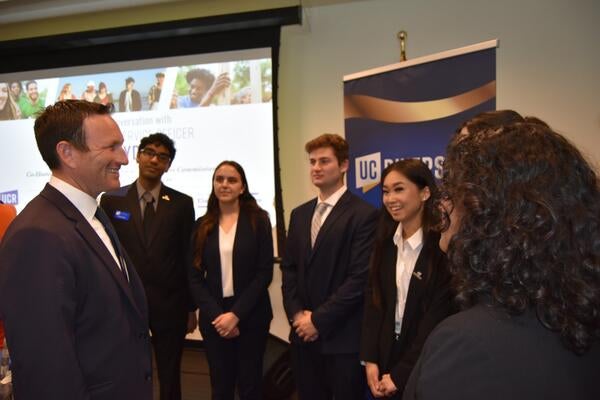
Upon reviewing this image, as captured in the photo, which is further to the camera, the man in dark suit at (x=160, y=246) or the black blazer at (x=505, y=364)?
the man in dark suit at (x=160, y=246)

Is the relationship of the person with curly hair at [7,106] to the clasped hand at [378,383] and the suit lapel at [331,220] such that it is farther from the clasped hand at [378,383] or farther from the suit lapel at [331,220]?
the clasped hand at [378,383]

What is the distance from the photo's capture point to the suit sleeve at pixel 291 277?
7.82 feet

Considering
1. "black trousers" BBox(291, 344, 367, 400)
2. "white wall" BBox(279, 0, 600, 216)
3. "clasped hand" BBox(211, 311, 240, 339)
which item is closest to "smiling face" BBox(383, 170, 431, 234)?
"black trousers" BBox(291, 344, 367, 400)

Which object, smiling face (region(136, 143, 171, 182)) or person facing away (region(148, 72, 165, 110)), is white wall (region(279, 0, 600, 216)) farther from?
smiling face (region(136, 143, 171, 182))

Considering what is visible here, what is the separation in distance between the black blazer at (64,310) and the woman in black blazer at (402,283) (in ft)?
3.11

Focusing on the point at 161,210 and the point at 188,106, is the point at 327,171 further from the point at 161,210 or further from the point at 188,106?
the point at 188,106

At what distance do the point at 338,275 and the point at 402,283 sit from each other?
1.46ft

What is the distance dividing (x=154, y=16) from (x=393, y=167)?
120 inches

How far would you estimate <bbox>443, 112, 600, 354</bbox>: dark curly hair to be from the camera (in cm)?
69

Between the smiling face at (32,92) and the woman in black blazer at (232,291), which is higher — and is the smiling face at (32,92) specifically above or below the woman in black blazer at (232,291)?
above

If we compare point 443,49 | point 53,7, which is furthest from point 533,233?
point 53,7

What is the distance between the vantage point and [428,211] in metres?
1.96

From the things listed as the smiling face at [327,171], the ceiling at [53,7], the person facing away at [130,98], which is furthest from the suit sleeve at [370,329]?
the ceiling at [53,7]

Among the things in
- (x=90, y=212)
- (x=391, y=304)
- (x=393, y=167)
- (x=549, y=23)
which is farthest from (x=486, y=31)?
(x=90, y=212)
